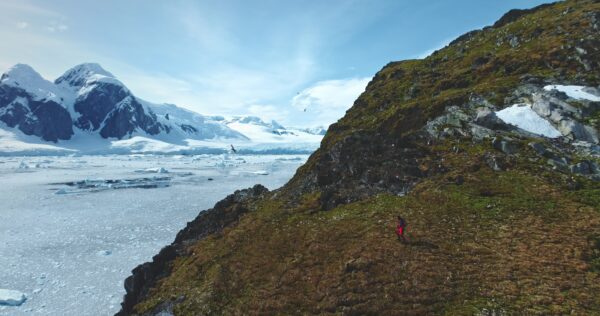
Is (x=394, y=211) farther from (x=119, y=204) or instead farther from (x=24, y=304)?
(x=119, y=204)

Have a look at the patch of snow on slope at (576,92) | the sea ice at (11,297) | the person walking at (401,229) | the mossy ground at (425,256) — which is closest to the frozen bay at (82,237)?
the sea ice at (11,297)

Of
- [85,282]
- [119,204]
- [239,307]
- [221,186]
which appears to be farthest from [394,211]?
[221,186]

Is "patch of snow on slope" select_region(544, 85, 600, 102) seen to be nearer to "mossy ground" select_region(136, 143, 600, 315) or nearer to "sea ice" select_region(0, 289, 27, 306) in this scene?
"mossy ground" select_region(136, 143, 600, 315)

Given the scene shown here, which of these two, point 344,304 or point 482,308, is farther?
point 344,304

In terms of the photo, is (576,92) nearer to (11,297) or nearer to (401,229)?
(401,229)

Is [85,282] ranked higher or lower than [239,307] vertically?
lower

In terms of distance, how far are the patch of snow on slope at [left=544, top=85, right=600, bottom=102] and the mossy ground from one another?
1290 centimetres

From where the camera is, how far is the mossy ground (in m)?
19.0

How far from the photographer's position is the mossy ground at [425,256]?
19.0 meters

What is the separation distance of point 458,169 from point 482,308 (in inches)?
611

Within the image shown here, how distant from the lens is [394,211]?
2812 cm

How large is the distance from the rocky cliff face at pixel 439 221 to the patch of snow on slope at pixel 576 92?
0.78 ft

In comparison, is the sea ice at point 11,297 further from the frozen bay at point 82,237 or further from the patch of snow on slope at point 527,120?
the patch of snow on slope at point 527,120

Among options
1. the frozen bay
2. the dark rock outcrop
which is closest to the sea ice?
the frozen bay
